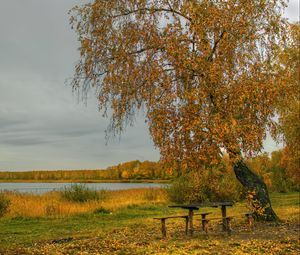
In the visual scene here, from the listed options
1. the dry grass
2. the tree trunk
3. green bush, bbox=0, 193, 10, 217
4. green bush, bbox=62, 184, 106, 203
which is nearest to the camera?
the tree trunk

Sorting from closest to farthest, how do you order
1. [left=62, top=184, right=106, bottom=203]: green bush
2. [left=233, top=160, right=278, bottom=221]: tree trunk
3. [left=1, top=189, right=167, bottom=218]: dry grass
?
[left=233, top=160, right=278, bottom=221]: tree trunk < [left=1, top=189, right=167, bottom=218]: dry grass < [left=62, top=184, right=106, bottom=203]: green bush

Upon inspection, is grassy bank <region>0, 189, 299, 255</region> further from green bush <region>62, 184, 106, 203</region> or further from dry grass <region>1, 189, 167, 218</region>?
green bush <region>62, 184, 106, 203</region>

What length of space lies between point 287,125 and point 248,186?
502 inches

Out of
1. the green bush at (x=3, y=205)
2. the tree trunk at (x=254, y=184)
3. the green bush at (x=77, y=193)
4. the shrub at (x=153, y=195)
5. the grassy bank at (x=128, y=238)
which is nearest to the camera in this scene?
the grassy bank at (x=128, y=238)

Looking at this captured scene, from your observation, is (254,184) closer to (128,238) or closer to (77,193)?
(128,238)

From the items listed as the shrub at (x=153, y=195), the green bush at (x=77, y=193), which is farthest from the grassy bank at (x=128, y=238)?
the shrub at (x=153, y=195)

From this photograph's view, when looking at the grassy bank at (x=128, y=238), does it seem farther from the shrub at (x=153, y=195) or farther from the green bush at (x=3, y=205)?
the shrub at (x=153, y=195)

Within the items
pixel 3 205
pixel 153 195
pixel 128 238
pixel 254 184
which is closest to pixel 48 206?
pixel 3 205

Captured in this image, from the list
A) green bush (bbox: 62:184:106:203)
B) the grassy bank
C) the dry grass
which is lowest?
the grassy bank

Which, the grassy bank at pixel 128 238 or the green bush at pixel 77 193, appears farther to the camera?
the green bush at pixel 77 193

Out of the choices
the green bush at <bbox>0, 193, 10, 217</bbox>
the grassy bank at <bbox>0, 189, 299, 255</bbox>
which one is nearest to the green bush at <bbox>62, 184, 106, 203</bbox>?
the green bush at <bbox>0, 193, 10, 217</bbox>

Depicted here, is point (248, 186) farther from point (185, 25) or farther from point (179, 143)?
point (185, 25)

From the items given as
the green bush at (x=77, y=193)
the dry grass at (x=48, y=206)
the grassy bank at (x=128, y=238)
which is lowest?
the grassy bank at (x=128, y=238)

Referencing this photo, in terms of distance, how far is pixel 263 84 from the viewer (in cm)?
1470
